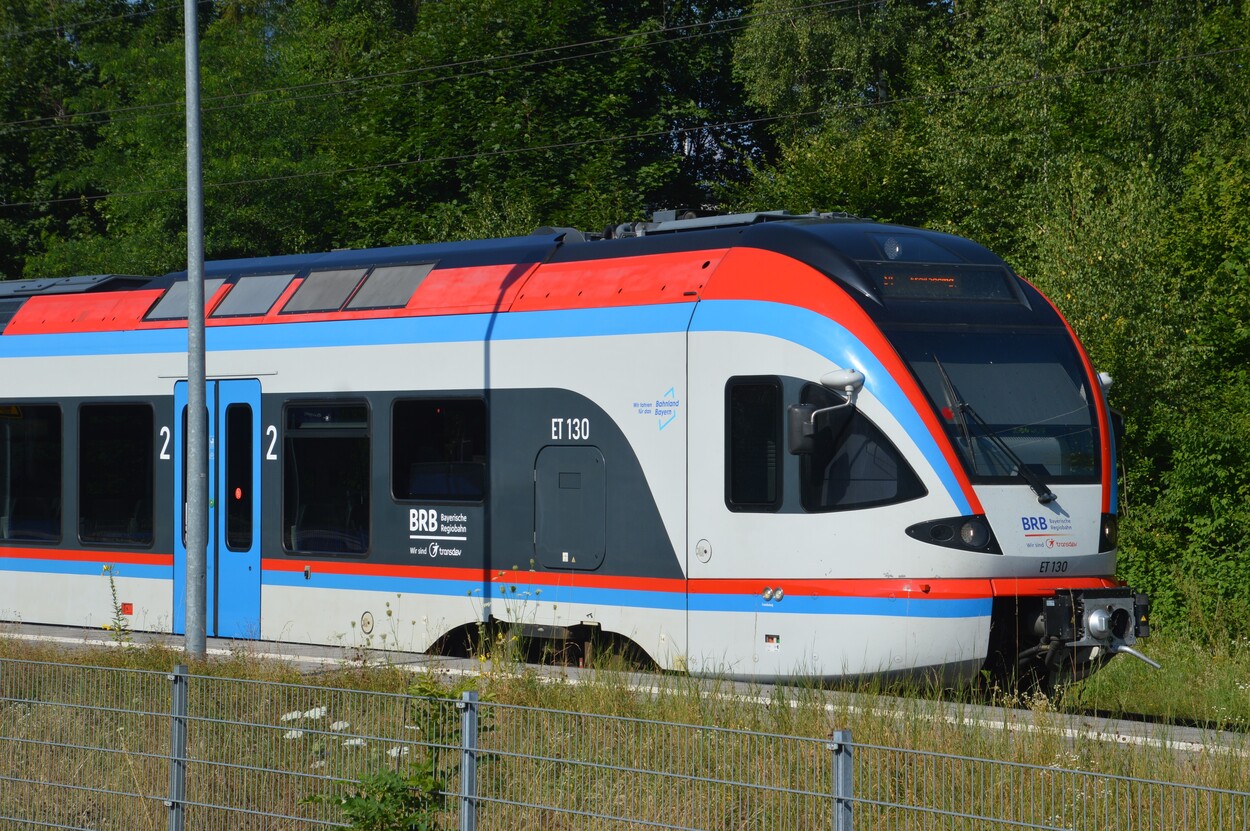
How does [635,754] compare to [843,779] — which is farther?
[635,754]

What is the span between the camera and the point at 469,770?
5.96 metres

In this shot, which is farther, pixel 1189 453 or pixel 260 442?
pixel 1189 453

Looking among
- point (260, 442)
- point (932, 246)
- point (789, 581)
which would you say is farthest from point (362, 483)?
point (932, 246)

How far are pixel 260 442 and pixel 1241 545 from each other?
10946mm

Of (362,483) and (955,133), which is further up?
(955,133)

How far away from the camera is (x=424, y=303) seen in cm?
1298

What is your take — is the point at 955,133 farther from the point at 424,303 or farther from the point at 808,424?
the point at 808,424

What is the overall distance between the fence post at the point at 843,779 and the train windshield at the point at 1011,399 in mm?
5395

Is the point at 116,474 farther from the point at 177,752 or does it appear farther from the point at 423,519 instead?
the point at 177,752

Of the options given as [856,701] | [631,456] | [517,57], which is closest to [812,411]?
[631,456]

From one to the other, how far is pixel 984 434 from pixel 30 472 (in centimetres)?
982

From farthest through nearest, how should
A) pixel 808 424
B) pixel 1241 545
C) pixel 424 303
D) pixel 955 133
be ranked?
pixel 955 133
pixel 1241 545
pixel 424 303
pixel 808 424

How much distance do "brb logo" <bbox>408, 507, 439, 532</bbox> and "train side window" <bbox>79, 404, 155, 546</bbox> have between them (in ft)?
10.6

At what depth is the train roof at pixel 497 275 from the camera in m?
11.2
